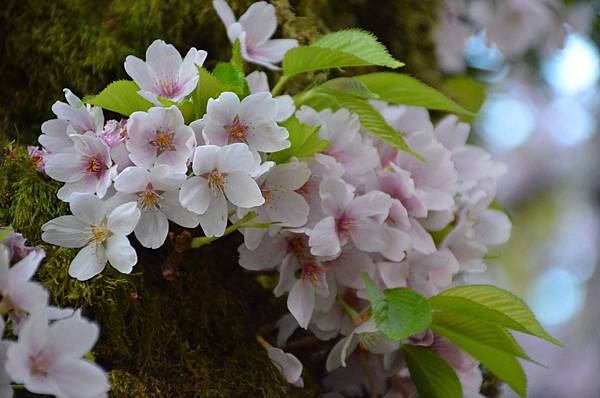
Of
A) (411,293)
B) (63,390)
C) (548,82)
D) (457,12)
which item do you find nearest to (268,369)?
(411,293)

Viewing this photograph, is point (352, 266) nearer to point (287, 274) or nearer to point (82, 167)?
point (287, 274)

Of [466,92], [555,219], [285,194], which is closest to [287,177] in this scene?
[285,194]

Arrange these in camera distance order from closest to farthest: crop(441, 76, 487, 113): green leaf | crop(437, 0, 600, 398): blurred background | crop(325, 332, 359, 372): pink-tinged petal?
crop(325, 332, 359, 372): pink-tinged petal → crop(441, 76, 487, 113): green leaf → crop(437, 0, 600, 398): blurred background

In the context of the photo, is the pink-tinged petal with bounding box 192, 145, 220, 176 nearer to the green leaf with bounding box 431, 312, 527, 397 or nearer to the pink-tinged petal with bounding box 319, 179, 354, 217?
the pink-tinged petal with bounding box 319, 179, 354, 217

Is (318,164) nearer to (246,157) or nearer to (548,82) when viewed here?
(246,157)

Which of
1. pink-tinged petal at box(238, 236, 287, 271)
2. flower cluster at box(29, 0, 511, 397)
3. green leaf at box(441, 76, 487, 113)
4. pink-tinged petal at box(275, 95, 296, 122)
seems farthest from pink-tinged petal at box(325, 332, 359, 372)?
green leaf at box(441, 76, 487, 113)

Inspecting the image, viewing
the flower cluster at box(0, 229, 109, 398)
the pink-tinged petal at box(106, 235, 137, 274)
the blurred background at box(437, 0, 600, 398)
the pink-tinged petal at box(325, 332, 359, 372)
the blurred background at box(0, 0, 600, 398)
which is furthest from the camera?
the blurred background at box(437, 0, 600, 398)
